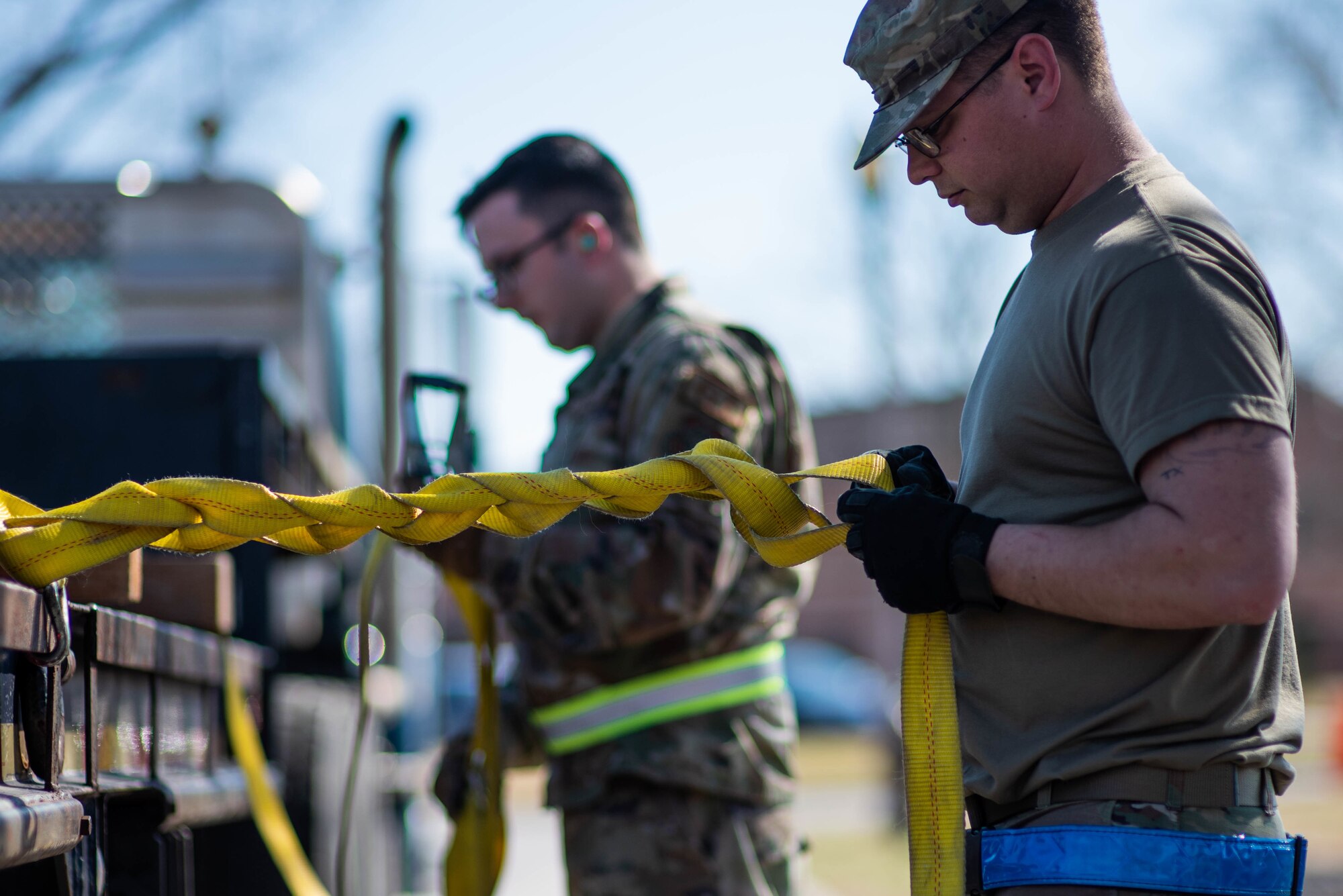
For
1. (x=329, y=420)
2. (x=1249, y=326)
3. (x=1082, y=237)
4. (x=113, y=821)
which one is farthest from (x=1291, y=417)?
(x=329, y=420)

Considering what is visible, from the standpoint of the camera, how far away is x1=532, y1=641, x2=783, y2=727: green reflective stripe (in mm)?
2842

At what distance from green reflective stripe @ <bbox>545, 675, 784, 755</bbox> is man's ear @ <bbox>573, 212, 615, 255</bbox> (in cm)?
108

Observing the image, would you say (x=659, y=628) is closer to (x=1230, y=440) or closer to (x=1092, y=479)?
(x=1092, y=479)

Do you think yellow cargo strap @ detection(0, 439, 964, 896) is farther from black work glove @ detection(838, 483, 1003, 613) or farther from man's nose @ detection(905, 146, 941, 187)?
man's nose @ detection(905, 146, 941, 187)

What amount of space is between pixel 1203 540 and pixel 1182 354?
0.68ft

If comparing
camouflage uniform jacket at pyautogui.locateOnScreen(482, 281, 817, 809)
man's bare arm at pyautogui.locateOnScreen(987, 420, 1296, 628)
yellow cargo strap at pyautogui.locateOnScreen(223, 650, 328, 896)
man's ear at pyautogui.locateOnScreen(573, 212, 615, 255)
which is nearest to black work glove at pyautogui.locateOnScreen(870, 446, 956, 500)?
man's bare arm at pyautogui.locateOnScreen(987, 420, 1296, 628)

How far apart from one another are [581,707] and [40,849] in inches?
57.4

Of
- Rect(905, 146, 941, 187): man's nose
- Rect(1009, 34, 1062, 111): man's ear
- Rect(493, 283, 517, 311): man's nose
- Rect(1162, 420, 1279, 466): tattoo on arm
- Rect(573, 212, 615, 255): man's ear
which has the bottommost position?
Rect(1162, 420, 1279, 466): tattoo on arm

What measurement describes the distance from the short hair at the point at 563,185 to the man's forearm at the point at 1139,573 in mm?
1853

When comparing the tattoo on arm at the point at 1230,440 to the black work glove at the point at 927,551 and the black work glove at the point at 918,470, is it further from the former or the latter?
the black work glove at the point at 918,470

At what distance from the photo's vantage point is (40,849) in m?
1.54

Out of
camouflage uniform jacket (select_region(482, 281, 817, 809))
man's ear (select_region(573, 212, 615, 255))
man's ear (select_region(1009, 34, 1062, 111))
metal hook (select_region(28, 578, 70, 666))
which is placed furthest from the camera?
man's ear (select_region(573, 212, 615, 255))

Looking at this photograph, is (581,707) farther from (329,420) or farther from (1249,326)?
(329,420)

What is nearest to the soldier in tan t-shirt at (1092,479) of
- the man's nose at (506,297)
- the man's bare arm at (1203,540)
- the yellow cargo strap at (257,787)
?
the man's bare arm at (1203,540)
